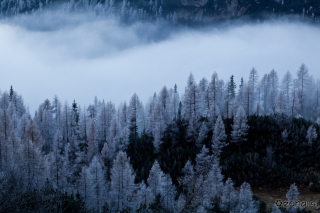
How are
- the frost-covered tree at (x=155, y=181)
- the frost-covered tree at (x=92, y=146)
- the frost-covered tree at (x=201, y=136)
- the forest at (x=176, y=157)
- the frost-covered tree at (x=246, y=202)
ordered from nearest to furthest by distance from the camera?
1. the frost-covered tree at (x=246, y=202)
2. the forest at (x=176, y=157)
3. the frost-covered tree at (x=155, y=181)
4. the frost-covered tree at (x=201, y=136)
5. the frost-covered tree at (x=92, y=146)

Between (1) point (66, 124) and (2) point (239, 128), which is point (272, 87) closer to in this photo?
(2) point (239, 128)

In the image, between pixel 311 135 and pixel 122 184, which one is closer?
pixel 122 184

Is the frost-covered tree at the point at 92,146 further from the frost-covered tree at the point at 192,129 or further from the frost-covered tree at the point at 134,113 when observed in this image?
the frost-covered tree at the point at 192,129

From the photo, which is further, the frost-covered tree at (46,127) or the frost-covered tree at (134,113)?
the frost-covered tree at (46,127)

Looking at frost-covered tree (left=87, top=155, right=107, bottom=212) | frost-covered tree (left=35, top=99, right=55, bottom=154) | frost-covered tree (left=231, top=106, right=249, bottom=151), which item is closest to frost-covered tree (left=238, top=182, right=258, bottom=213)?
frost-covered tree (left=87, top=155, right=107, bottom=212)

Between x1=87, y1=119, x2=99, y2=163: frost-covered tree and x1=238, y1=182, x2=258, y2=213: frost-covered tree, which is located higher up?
x1=238, y1=182, x2=258, y2=213: frost-covered tree

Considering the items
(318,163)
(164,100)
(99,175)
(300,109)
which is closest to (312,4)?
(300,109)

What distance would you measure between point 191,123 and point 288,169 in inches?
623

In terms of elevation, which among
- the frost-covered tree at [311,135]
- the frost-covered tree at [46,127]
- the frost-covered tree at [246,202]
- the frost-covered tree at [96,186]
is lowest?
the frost-covered tree at [46,127]

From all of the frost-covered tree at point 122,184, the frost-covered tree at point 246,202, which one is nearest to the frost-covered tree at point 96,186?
the frost-covered tree at point 122,184

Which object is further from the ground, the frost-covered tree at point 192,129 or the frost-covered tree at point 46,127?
the frost-covered tree at point 192,129

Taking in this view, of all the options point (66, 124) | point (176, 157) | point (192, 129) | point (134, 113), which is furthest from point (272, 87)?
point (66, 124)

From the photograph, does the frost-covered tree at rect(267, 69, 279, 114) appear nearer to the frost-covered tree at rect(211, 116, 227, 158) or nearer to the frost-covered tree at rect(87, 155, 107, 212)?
the frost-covered tree at rect(211, 116, 227, 158)

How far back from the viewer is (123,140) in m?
52.2
